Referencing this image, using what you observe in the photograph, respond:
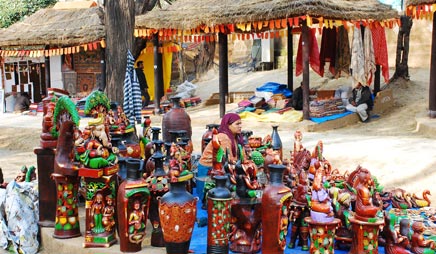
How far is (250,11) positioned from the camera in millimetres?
11570

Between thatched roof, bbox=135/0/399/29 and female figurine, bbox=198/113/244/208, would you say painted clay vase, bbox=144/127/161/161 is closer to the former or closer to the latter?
female figurine, bbox=198/113/244/208

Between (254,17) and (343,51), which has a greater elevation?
(254,17)

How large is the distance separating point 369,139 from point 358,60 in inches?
139

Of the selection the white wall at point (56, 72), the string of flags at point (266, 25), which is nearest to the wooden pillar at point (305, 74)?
the string of flags at point (266, 25)

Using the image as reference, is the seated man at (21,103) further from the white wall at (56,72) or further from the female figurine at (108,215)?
the female figurine at (108,215)

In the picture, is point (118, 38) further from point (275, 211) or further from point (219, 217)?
point (275, 211)

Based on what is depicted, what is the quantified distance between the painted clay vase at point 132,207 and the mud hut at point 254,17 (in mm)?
7429

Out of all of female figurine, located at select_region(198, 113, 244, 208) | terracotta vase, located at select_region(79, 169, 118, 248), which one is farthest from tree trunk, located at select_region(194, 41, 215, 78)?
terracotta vase, located at select_region(79, 169, 118, 248)

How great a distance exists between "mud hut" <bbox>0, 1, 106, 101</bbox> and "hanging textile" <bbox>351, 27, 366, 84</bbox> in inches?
267

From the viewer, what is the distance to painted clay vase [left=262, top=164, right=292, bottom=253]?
12.3 feet

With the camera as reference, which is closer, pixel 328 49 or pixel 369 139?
pixel 369 139

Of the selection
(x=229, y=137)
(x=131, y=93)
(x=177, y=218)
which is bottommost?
(x=177, y=218)

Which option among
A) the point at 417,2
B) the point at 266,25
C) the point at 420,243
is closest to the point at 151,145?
the point at 420,243

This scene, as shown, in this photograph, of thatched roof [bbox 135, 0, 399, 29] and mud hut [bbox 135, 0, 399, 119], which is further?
mud hut [bbox 135, 0, 399, 119]
